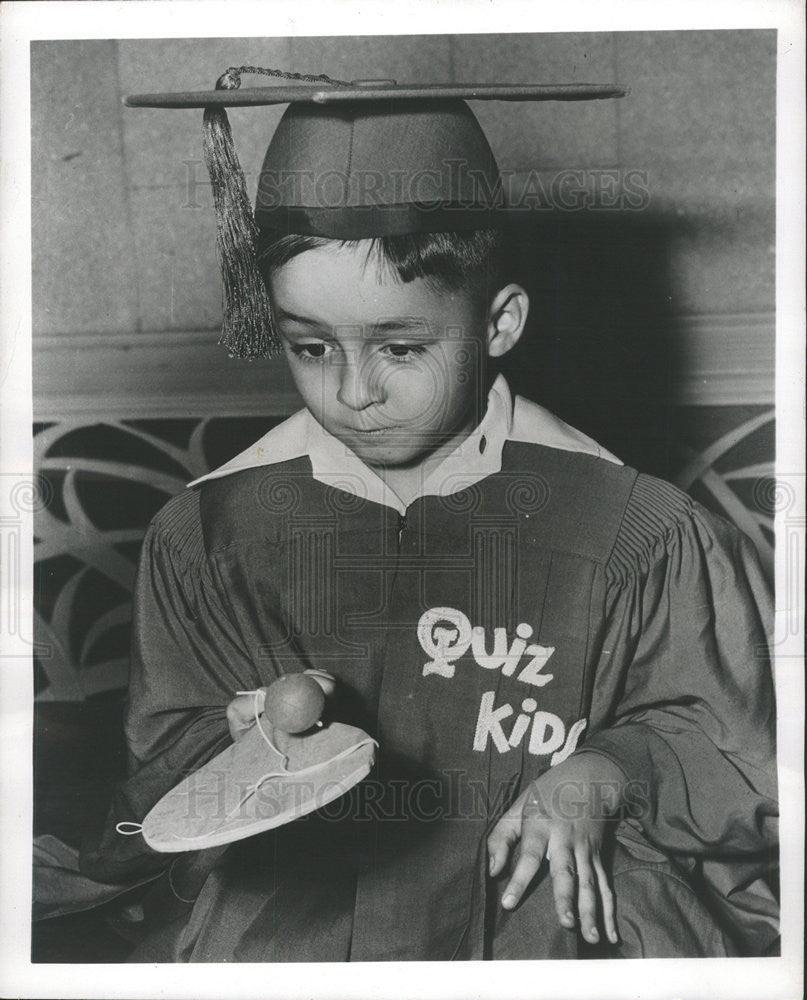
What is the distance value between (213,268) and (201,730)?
2.23ft

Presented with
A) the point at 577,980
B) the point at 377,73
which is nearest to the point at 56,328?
the point at 377,73

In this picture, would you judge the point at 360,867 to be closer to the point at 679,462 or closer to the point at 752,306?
the point at 679,462

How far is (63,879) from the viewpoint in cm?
156

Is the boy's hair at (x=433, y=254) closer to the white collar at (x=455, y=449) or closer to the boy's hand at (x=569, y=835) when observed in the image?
the white collar at (x=455, y=449)

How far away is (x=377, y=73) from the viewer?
1556 mm

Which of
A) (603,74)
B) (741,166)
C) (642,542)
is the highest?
(603,74)

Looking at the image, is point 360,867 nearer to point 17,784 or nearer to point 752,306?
point 17,784

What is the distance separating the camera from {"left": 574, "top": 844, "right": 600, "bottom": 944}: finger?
148 cm

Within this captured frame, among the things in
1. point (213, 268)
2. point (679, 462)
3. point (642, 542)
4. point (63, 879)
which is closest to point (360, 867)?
point (63, 879)

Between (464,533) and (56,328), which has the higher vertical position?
(56,328)

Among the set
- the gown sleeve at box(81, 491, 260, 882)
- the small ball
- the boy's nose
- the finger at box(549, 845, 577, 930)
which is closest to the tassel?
the boy's nose

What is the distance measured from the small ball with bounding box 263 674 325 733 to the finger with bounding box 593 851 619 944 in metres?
0.46

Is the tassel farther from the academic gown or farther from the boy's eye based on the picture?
the academic gown

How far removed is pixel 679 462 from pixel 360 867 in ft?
2.47
